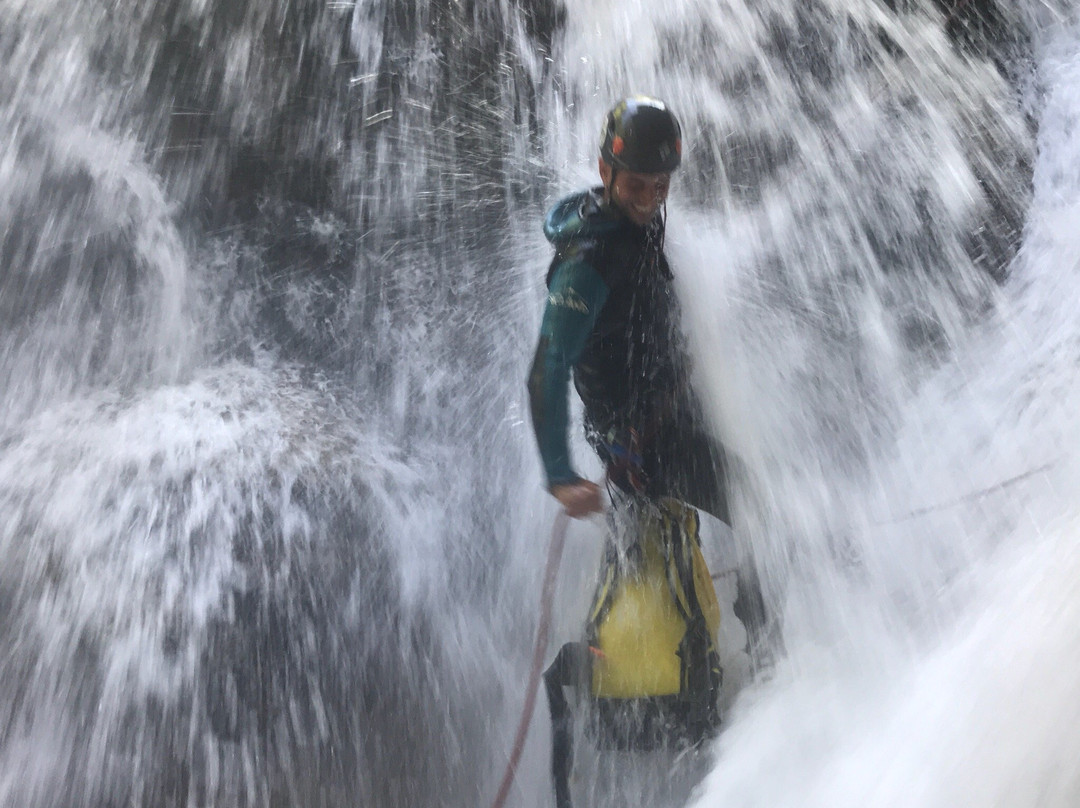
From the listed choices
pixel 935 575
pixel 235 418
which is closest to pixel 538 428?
pixel 935 575

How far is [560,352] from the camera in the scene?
1.74m

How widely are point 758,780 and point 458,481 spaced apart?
1890 millimetres

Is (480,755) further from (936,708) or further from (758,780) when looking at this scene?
(936,708)

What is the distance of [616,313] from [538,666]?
1341mm

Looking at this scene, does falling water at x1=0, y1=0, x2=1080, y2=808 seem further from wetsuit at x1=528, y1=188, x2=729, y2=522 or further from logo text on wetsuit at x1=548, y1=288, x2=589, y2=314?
logo text on wetsuit at x1=548, y1=288, x2=589, y2=314

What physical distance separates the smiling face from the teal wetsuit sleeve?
0.17 meters

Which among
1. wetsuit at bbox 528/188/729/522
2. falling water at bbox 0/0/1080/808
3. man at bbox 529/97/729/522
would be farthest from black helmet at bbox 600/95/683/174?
falling water at bbox 0/0/1080/808

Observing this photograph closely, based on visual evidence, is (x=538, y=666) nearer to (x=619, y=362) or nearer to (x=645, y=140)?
(x=619, y=362)

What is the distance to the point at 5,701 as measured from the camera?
2.68 metres

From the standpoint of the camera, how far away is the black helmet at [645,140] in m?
1.72

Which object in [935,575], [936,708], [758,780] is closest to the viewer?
[936,708]

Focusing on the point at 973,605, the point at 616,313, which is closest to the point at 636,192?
the point at 616,313

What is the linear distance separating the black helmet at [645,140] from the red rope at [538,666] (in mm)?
1136

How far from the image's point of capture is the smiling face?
1.74 m
